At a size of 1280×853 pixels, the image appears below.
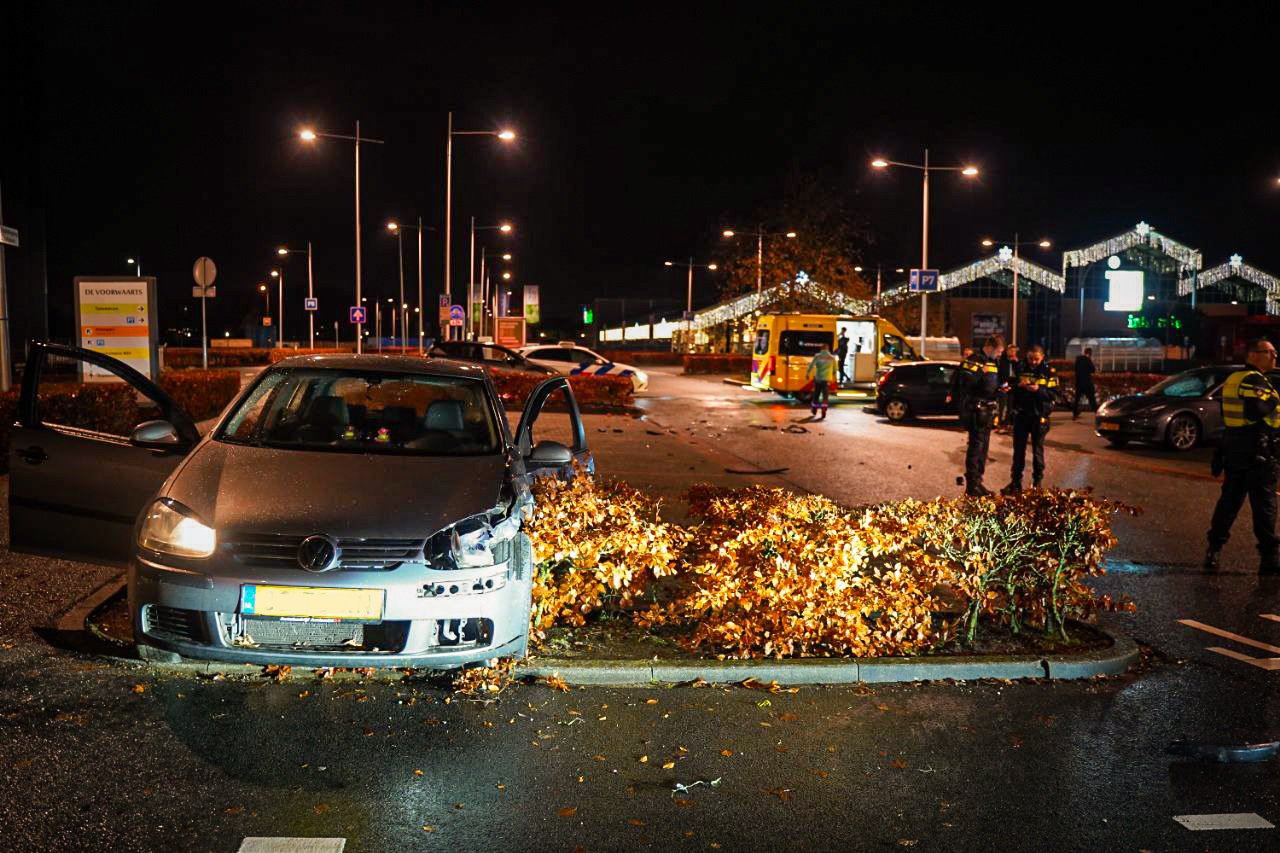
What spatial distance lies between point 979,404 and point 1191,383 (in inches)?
335

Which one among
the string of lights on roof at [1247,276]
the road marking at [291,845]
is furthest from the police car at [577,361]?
the string of lights on roof at [1247,276]

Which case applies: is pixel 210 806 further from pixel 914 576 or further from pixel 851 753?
pixel 914 576

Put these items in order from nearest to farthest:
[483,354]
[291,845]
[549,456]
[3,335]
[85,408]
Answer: [291,845] → [549,456] → [85,408] → [3,335] → [483,354]

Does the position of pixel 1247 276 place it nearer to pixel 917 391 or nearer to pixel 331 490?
pixel 917 391

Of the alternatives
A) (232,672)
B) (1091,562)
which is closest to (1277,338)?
(1091,562)

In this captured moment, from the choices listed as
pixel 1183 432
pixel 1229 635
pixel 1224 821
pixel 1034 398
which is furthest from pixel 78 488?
pixel 1183 432

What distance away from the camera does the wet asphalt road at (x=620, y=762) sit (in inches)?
161

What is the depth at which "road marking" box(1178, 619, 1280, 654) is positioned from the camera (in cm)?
700

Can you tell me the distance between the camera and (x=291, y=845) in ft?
12.7

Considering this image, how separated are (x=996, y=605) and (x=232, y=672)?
428 cm

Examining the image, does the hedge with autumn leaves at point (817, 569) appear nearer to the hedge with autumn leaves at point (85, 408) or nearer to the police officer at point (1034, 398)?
the police officer at point (1034, 398)

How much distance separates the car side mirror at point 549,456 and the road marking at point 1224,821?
381cm

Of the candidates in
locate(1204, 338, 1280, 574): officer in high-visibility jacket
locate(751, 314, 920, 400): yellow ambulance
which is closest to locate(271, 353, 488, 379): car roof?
locate(1204, 338, 1280, 574): officer in high-visibility jacket

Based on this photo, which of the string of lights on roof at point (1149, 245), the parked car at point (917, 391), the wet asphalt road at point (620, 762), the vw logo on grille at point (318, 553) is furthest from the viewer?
the string of lights on roof at point (1149, 245)
